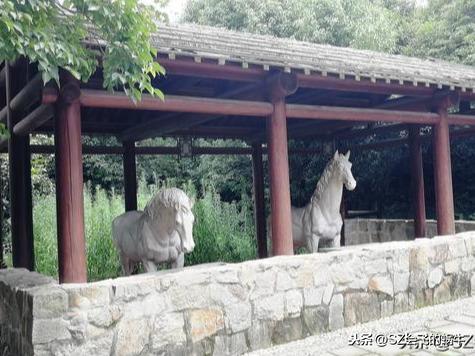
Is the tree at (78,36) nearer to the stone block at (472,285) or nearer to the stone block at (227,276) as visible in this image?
the stone block at (227,276)

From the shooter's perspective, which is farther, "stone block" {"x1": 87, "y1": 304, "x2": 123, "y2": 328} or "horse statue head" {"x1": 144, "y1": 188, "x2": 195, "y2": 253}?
"horse statue head" {"x1": 144, "y1": 188, "x2": 195, "y2": 253}

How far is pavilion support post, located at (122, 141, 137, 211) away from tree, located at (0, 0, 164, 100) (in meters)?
4.38

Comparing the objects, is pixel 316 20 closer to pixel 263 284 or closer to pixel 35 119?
pixel 35 119

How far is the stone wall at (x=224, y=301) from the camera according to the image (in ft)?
13.2

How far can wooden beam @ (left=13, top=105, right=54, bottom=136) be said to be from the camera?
4746 millimetres

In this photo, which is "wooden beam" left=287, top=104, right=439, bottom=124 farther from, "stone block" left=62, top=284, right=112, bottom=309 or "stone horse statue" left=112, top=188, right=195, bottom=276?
"stone block" left=62, top=284, right=112, bottom=309

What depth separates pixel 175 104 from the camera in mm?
4992

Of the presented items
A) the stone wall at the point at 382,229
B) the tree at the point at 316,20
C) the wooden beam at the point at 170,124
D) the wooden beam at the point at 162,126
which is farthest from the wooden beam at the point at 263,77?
the tree at the point at 316,20

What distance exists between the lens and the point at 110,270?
9.41 meters

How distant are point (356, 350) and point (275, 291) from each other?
3.01 ft

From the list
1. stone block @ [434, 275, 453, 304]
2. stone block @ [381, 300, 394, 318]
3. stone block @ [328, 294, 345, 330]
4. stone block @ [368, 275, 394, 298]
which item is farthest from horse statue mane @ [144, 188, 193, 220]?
stone block @ [434, 275, 453, 304]

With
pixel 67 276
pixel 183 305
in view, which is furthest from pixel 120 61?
pixel 183 305

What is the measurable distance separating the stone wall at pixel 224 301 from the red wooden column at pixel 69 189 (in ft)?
0.74

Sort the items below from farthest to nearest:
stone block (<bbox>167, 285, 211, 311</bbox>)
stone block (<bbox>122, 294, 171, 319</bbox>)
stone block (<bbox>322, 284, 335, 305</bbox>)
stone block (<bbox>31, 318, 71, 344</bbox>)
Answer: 1. stone block (<bbox>322, 284, 335, 305</bbox>)
2. stone block (<bbox>167, 285, 211, 311</bbox>)
3. stone block (<bbox>122, 294, 171, 319</bbox>)
4. stone block (<bbox>31, 318, 71, 344</bbox>)
